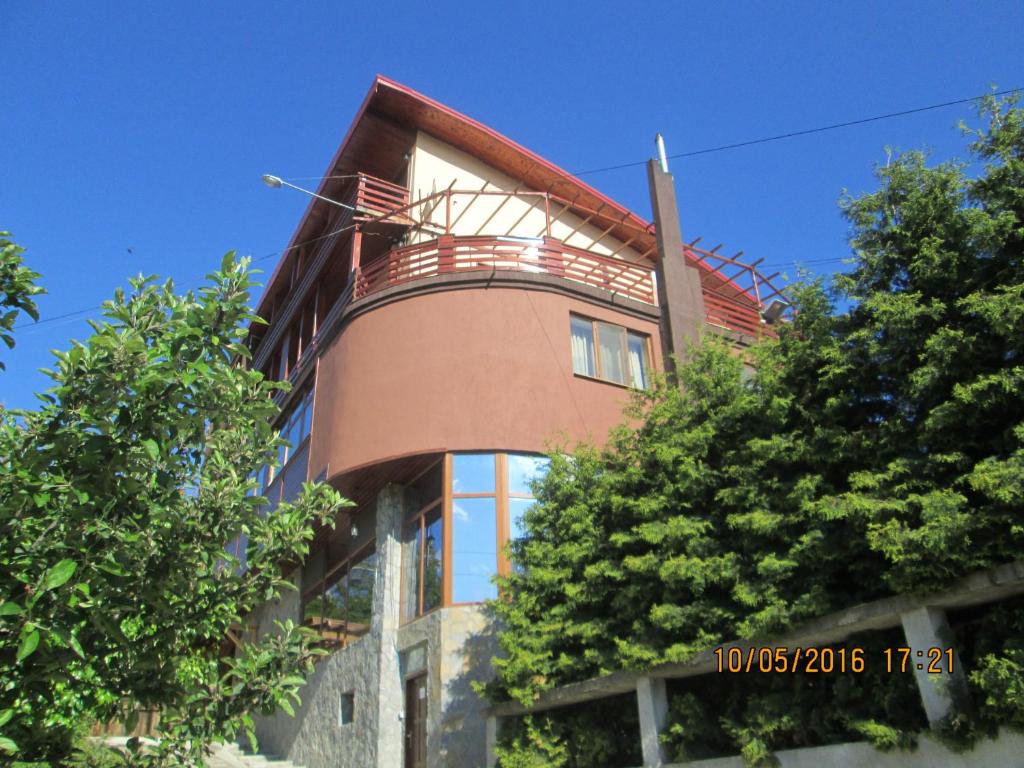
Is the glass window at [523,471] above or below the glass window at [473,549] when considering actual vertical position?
above

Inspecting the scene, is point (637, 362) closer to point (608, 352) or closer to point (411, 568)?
point (608, 352)

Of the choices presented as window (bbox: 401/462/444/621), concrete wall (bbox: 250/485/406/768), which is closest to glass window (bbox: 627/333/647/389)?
window (bbox: 401/462/444/621)

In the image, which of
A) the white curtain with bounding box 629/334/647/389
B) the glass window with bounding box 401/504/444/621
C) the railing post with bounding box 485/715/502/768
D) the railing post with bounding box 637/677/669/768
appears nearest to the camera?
the railing post with bounding box 637/677/669/768

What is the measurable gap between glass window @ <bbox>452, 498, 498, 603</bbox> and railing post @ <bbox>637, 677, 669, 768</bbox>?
4.62 meters

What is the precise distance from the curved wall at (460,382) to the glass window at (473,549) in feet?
3.22

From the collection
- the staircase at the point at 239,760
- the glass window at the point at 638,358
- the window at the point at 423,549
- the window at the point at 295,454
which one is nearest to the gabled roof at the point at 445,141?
the glass window at the point at 638,358

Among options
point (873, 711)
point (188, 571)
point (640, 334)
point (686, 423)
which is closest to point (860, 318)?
point (686, 423)

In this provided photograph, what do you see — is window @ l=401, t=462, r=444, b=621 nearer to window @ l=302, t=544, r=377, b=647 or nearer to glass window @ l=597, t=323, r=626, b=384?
window @ l=302, t=544, r=377, b=647

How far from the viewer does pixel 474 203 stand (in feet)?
60.0

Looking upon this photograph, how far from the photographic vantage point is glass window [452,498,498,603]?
12.3 metres

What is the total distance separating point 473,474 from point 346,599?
447cm

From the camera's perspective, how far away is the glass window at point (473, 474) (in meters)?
12.9

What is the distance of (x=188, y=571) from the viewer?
190 inches

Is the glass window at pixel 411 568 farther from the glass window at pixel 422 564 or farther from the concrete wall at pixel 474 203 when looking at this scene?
the concrete wall at pixel 474 203
